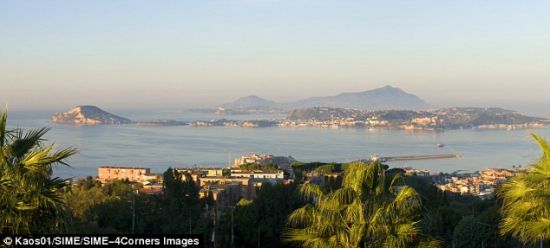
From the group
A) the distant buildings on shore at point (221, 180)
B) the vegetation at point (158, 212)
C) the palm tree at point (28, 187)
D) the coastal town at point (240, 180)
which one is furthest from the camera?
the coastal town at point (240, 180)

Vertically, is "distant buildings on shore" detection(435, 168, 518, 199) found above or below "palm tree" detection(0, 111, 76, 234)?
below

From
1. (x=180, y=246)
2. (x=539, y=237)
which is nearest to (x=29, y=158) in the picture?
(x=180, y=246)

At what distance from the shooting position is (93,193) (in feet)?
50.4

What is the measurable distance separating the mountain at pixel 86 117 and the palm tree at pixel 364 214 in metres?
105

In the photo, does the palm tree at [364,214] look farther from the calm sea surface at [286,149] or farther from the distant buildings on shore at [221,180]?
the calm sea surface at [286,149]

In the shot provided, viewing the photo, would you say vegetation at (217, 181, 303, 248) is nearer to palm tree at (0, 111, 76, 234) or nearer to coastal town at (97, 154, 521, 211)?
coastal town at (97, 154, 521, 211)

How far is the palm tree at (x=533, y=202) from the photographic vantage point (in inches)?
137

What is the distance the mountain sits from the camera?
349ft

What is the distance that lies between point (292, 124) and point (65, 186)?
11082cm

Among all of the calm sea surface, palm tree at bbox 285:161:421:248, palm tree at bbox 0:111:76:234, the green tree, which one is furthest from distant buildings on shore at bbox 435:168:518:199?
palm tree at bbox 0:111:76:234

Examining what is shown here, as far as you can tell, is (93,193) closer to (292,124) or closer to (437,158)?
(437,158)

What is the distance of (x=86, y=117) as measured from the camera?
358 ft

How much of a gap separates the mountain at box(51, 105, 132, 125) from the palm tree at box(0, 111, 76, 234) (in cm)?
10492

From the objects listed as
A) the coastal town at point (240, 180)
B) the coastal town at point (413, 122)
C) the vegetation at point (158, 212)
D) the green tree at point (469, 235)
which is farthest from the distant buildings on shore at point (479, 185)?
the coastal town at point (413, 122)
